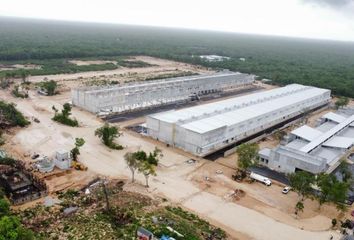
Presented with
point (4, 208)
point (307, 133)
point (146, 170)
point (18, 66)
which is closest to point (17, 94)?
point (18, 66)

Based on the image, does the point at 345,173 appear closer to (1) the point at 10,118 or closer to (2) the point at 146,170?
(2) the point at 146,170

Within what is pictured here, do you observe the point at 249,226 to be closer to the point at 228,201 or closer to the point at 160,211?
the point at 228,201

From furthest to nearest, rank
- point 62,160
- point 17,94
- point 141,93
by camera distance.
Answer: point 17,94, point 141,93, point 62,160

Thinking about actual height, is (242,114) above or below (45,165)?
above

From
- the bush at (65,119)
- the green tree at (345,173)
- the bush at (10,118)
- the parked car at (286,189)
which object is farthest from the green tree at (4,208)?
the green tree at (345,173)

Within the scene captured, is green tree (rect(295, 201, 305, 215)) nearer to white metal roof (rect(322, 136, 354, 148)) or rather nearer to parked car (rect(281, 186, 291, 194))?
parked car (rect(281, 186, 291, 194))

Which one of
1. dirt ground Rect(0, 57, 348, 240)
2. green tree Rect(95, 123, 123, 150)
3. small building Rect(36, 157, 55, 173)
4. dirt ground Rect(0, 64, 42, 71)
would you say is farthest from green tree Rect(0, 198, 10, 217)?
dirt ground Rect(0, 64, 42, 71)
